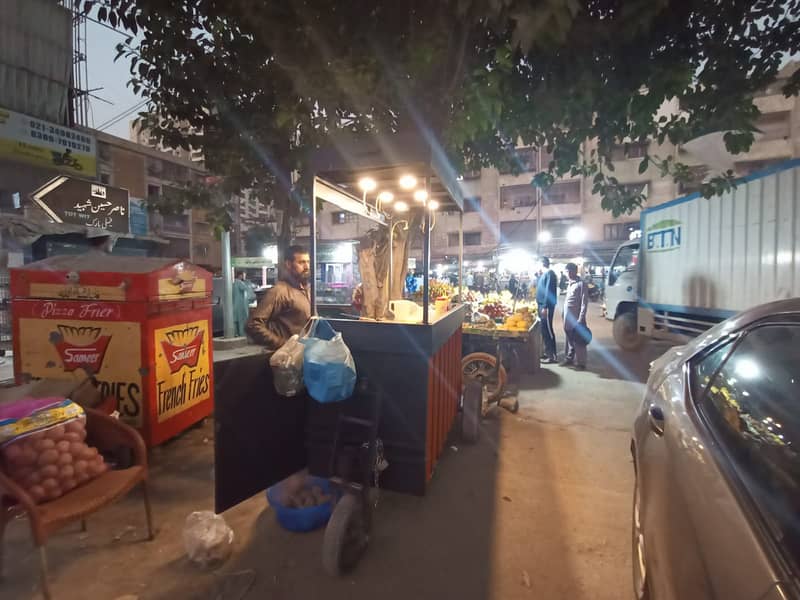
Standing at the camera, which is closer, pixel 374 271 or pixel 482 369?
pixel 374 271

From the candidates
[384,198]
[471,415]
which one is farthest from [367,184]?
[471,415]

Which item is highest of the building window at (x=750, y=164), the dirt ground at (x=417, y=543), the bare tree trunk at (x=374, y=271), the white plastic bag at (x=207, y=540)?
the building window at (x=750, y=164)

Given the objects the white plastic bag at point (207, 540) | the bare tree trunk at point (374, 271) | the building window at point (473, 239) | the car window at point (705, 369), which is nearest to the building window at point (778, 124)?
the building window at point (473, 239)

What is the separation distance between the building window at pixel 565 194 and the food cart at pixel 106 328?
27.1m

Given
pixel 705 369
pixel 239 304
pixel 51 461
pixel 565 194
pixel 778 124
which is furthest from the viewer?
pixel 565 194

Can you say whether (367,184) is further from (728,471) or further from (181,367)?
(728,471)

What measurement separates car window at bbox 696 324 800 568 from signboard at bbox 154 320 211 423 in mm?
3990

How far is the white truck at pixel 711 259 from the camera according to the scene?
17.6ft

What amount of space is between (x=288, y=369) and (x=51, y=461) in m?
1.30

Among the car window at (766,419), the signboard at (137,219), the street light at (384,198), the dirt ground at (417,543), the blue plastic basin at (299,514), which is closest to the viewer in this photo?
the car window at (766,419)

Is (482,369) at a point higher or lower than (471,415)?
higher

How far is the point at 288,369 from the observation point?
7.63 feet

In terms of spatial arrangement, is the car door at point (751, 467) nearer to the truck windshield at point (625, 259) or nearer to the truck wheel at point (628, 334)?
the truck wheel at point (628, 334)

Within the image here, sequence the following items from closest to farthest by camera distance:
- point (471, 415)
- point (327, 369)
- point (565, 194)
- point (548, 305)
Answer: point (327, 369)
point (471, 415)
point (548, 305)
point (565, 194)
